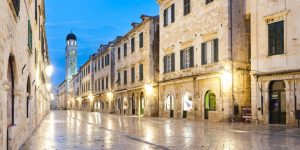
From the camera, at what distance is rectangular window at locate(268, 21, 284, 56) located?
66.0ft

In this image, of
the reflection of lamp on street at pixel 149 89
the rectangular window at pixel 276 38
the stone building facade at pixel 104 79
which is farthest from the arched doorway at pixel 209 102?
the stone building facade at pixel 104 79

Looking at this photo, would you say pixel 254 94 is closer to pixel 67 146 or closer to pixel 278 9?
pixel 278 9

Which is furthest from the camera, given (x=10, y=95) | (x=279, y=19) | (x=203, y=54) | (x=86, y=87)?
(x=86, y=87)

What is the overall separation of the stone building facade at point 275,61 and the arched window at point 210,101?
14.1 ft

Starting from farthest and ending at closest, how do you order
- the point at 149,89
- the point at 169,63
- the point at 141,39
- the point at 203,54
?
the point at 141,39 → the point at 149,89 → the point at 169,63 → the point at 203,54

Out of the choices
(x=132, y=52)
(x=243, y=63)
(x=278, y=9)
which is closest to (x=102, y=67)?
(x=132, y=52)

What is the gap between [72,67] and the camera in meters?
104

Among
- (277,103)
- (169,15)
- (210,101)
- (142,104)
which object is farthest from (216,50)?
(142,104)

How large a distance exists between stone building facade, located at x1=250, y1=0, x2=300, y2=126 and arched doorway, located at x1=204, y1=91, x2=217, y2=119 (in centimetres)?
431

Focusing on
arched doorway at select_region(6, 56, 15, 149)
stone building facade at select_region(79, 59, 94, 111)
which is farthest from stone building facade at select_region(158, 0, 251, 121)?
stone building facade at select_region(79, 59, 94, 111)

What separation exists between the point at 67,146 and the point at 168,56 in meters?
22.7

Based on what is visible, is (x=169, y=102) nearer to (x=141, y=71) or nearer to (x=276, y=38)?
(x=141, y=71)

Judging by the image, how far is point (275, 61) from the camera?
20500mm

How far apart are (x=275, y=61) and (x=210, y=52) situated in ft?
20.4
